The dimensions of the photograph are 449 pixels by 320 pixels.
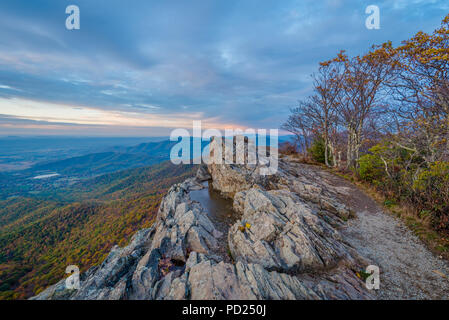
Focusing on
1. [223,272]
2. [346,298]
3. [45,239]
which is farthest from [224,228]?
[45,239]

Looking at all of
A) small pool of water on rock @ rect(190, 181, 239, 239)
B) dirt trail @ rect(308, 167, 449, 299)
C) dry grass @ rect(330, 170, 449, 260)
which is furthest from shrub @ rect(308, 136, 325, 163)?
small pool of water on rock @ rect(190, 181, 239, 239)

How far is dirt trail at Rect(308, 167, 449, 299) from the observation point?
5.73m

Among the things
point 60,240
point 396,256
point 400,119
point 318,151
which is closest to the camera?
point 396,256

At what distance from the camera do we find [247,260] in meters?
7.14

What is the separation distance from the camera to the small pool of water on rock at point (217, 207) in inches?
428

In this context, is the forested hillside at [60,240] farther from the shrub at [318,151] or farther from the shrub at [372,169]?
the shrub at [372,169]

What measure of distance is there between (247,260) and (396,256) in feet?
22.5

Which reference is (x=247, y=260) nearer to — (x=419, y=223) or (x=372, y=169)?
(x=419, y=223)

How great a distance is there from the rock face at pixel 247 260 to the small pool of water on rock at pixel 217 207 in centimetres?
51

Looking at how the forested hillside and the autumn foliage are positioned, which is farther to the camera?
the forested hillside

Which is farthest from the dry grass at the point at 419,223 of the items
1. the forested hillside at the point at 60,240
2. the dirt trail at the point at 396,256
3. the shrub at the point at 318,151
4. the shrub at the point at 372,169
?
the forested hillside at the point at 60,240

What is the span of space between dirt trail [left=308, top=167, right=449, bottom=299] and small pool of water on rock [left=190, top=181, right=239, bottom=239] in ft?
22.4

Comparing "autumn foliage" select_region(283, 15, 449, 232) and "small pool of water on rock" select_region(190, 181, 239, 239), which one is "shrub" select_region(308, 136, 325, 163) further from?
"small pool of water on rock" select_region(190, 181, 239, 239)

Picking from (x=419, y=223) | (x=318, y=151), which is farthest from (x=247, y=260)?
(x=318, y=151)
